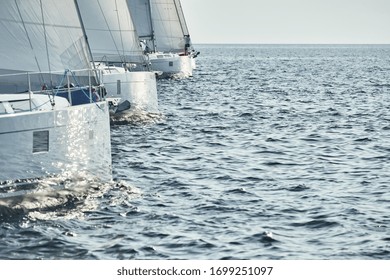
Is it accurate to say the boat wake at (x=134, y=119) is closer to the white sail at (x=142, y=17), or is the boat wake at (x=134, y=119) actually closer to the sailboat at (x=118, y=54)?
the sailboat at (x=118, y=54)

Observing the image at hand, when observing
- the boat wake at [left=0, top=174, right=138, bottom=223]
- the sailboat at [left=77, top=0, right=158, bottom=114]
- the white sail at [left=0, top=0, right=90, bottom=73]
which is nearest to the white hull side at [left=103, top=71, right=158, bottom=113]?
the sailboat at [left=77, top=0, right=158, bottom=114]

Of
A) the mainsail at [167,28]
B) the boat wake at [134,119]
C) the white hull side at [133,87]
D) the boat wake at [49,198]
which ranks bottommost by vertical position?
the boat wake at [134,119]

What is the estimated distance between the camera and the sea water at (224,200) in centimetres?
1420

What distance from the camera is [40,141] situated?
16.4m

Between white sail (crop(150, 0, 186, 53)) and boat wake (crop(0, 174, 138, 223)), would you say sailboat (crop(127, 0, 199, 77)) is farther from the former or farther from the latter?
boat wake (crop(0, 174, 138, 223))

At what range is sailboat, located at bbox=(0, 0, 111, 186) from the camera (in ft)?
53.0

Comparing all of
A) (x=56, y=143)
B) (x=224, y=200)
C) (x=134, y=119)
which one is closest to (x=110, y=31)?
(x=134, y=119)

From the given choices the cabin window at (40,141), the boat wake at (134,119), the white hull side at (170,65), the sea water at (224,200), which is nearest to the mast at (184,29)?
the white hull side at (170,65)

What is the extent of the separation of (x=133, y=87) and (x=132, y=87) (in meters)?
0.07

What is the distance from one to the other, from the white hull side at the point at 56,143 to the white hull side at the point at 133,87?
42.3ft

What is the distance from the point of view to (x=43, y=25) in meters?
18.8

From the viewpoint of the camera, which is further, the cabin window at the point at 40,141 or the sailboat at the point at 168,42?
the sailboat at the point at 168,42

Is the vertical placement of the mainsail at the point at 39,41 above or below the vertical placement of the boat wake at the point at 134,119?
above

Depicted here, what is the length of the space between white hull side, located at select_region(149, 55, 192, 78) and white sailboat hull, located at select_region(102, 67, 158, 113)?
27.5m
